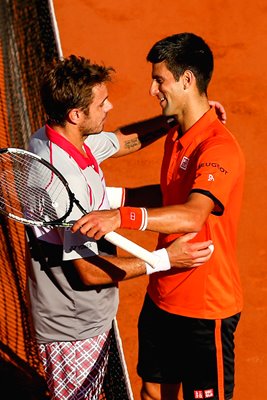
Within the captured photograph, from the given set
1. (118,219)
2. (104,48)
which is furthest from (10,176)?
(104,48)

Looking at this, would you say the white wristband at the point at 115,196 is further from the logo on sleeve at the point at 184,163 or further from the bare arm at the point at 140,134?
the logo on sleeve at the point at 184,163

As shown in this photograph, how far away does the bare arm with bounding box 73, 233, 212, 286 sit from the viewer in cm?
485

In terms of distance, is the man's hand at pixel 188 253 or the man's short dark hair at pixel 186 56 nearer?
the man's hand at pixel 188 253

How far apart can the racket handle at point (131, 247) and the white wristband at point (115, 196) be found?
107 centimetres

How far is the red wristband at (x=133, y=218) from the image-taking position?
461 cm

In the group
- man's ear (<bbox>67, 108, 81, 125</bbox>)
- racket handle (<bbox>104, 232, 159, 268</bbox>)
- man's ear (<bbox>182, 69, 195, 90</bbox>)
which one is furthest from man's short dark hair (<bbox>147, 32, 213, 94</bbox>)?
racket handle (<bbox>104, 232, 159, 268</bbox>)

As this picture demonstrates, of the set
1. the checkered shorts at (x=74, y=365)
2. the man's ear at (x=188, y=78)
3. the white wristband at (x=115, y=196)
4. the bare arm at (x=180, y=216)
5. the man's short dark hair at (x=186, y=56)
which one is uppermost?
the man's short dark hair at (x=186, y=56)

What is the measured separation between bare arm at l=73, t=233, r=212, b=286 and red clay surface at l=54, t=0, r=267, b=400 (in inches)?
78.9

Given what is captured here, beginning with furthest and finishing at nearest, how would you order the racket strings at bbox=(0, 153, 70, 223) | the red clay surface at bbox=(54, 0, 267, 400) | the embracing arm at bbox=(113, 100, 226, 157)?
the red clay surface at bbox=(54, 0, 267, 400), the embracing arm at bbox=(113, 100, 226, 157), the racket strings at bbox=(0, 153, 70, 223)

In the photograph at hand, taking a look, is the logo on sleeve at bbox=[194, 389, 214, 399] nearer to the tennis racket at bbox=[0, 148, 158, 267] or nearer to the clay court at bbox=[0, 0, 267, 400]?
the tennis racket at bbox=[0, 148, 158, 267]

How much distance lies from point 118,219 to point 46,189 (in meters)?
0.56

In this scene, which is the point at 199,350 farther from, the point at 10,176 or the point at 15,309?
the point at 15,309

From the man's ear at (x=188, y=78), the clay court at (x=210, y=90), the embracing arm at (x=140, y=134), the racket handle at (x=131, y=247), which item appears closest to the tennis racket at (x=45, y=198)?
the racket handle at (x=131, y=247)

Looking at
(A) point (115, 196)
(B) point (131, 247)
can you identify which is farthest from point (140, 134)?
(B) point (131, 247)
